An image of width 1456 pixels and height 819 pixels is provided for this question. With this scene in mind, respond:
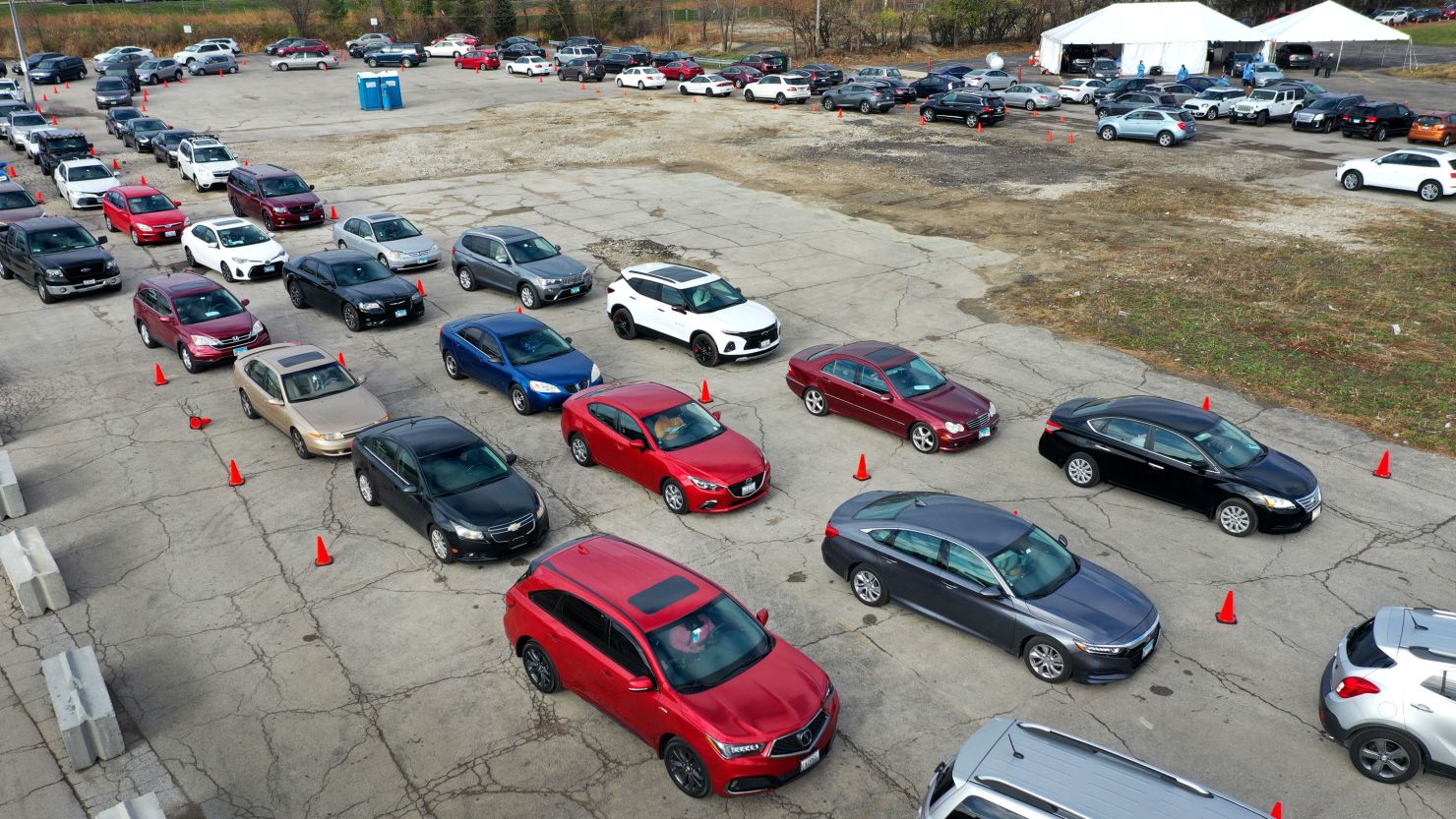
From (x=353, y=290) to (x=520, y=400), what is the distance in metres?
6.69

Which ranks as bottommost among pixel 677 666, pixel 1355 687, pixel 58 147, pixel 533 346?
pixel 1355 687

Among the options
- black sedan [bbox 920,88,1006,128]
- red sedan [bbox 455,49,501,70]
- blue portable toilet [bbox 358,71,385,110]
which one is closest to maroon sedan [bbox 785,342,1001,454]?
black sedan [bbox 920,88,1006,128]

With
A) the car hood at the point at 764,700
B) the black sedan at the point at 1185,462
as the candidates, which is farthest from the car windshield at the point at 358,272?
the car hood at the point at 764,700

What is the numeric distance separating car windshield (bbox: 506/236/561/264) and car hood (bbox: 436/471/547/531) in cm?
1074

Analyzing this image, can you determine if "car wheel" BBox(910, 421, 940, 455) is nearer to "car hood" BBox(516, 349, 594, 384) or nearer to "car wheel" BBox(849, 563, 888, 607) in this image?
"car wheel" BBox(849, 563, 888, 607)

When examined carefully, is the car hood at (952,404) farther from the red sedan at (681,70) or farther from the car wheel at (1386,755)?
the red sedan at (681,70)

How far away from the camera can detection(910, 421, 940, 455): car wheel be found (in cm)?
1563

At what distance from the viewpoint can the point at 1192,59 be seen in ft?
198

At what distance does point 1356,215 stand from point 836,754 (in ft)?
93.0

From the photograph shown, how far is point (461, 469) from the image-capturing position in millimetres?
13508

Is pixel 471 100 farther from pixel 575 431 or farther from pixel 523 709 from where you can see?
pixel 523 709

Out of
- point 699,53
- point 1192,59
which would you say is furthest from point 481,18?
point 1192,59

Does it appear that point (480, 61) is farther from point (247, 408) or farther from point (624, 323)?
point (247, 408)

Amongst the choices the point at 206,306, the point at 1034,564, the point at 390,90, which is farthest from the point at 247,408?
the point at 390,90
